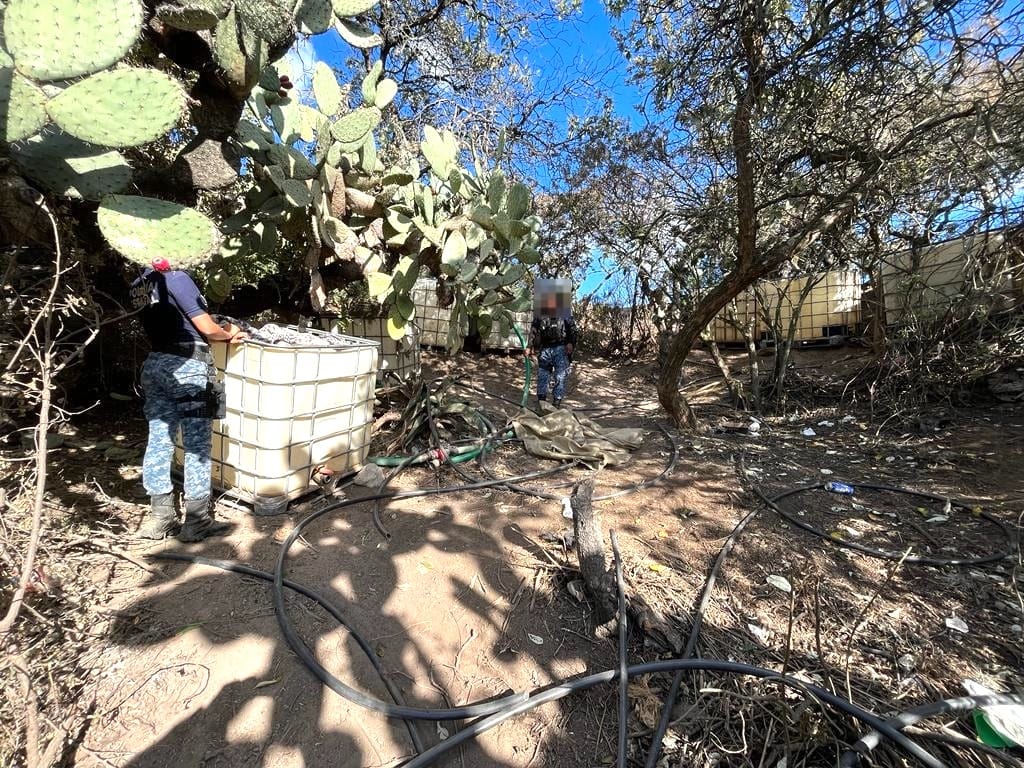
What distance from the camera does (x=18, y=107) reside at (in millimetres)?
1600

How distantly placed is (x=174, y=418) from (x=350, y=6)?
2.94 m

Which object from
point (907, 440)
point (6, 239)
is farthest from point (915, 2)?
point (6, 239)

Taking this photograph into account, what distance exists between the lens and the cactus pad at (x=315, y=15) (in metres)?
2.65

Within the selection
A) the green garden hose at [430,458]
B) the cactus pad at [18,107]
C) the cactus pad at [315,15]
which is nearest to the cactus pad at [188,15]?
the cactus pad at [315,15]

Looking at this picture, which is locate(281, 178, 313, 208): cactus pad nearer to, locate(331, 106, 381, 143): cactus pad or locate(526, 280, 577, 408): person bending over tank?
locate(331, 106, 381, 143): cactus pad

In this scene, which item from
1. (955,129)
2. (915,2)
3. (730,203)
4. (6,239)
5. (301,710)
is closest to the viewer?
(301,710)

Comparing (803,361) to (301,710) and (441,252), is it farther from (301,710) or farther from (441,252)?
(301,710)

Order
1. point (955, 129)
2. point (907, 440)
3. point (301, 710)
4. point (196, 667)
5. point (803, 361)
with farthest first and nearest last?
point (803, 361), point (907, 440), point (955, 129), point (196, 667), point (301, 710)

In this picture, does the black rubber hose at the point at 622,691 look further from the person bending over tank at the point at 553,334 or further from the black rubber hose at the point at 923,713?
the person bending over tank at the point at 553,334

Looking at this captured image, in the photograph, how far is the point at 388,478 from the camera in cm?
330

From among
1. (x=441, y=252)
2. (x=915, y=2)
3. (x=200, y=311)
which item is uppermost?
(x=915, y=2)

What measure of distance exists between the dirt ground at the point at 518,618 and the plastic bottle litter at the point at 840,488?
9cm

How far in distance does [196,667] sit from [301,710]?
18.7 inches

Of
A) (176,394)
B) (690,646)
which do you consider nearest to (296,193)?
(176,394)
